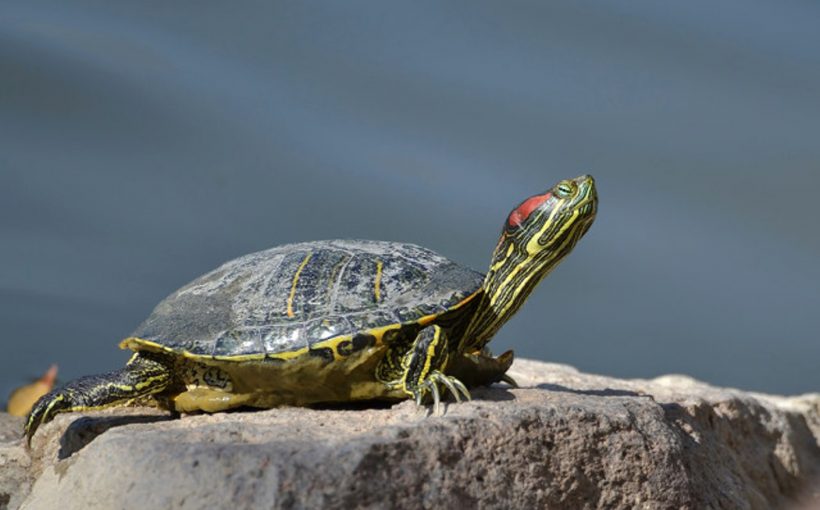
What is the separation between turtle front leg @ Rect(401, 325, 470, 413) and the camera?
325cm

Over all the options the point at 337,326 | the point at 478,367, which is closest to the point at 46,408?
the point at 337,326

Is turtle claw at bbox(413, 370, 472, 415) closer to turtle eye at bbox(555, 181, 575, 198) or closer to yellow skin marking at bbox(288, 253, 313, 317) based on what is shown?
yellow skin marking at bbox(288, 253, 313, 317)

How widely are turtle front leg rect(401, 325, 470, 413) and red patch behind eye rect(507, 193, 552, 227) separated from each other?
529mm

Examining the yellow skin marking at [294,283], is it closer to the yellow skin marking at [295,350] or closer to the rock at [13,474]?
the yellow skin marking at [295,350]

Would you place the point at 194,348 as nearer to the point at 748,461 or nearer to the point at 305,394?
the point at 305,394

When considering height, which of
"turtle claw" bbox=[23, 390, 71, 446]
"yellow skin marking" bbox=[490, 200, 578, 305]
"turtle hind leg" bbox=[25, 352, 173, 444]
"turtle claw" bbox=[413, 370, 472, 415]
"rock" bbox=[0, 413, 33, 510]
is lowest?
"rock" bbox=[0, 413, 33, 510]

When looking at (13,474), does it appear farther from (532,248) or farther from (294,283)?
(532,248)

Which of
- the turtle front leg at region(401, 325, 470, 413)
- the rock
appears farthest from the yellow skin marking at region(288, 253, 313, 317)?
the rock

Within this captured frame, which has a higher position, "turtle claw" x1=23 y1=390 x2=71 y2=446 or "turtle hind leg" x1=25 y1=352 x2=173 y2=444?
"turtle hind leg" x1=25 y1=352 x2=173 y2=444

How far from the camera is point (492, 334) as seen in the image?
362 centimetres

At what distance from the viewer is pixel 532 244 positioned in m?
3.54

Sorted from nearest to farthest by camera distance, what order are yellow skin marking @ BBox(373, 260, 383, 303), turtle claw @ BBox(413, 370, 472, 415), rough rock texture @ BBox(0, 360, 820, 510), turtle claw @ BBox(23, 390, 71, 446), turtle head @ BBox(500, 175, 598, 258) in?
rough rock texture @ BBox(0, 360, 820, 510), turtle claw @ BBox(413, 370, 472, 415), yellow skin marking @ BBox(373, 260, 383, 303), turtle head @ BBox(500, 175, 598, 258), turtle claw @ BBox(23, 390, 71, 446)

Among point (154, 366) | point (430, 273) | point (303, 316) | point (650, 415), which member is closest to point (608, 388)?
point (650, 415)

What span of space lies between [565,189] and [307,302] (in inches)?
37.4
